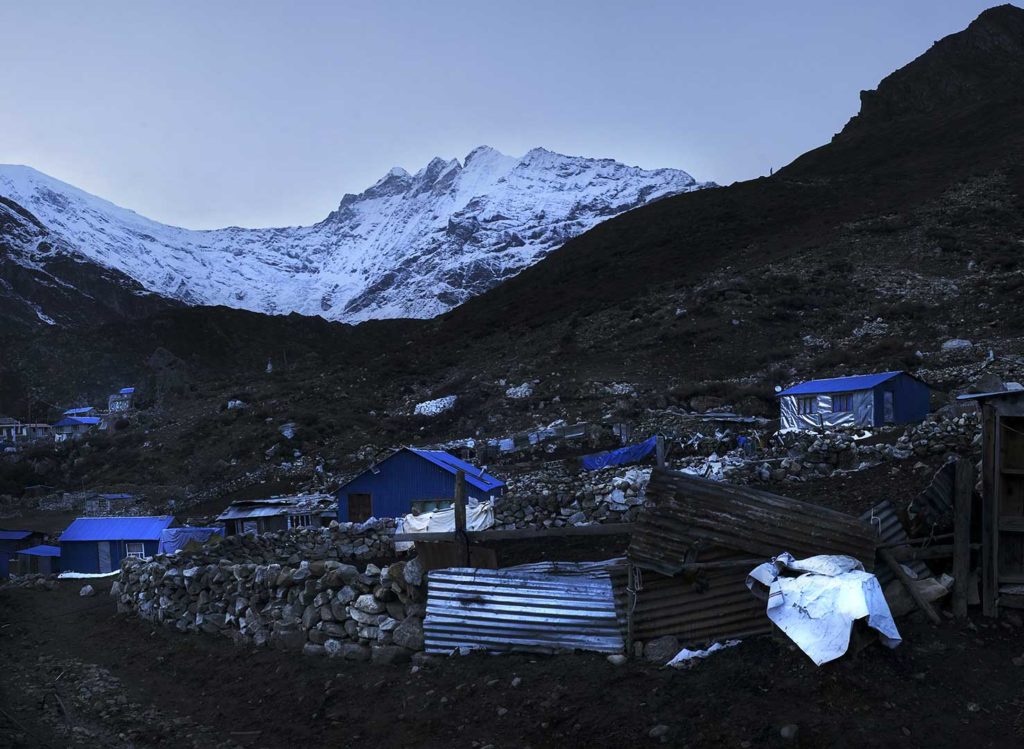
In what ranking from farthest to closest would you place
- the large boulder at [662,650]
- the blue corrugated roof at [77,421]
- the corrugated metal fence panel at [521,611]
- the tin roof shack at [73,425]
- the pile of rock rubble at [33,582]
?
the blue corrugated roof at [77,421], the tin roof shack at [73,425], the pile of rock rubble at [33,582], the corrugated metal fence panel at [521,611], the large boulder at [662,650]

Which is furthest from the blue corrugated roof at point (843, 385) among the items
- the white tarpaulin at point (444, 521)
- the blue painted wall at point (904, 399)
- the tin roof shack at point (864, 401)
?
the white tarpaulin at point (444, 521)

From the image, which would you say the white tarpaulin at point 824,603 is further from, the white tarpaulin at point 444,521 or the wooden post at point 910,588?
the white tarpaulin at point 444,521

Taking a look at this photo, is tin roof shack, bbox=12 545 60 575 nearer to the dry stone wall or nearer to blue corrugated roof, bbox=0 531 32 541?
blue corrugated roof, bbox=0 531 32 541

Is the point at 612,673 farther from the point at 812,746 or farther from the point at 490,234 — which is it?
the point at 490,234

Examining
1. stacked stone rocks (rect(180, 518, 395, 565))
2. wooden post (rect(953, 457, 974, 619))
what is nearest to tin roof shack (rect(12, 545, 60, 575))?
stacked stone rocks (rect(180, 518, 395, 565))

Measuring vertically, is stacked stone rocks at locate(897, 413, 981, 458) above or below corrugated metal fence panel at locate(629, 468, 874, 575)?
below

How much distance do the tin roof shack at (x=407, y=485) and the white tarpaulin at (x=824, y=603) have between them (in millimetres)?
15632

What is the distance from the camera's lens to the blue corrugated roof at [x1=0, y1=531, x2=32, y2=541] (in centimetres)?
2772

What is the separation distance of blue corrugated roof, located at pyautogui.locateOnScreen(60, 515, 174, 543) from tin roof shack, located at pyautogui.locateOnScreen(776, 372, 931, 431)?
20.8 metres

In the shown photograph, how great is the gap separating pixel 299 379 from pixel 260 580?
5313 cm

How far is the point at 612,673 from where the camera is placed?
731 centimetres

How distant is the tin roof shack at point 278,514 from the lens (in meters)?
26.1

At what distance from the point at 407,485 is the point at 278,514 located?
20.7 ft

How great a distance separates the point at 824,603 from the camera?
20.7 ft
